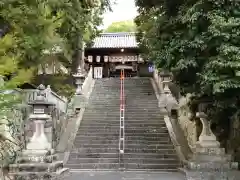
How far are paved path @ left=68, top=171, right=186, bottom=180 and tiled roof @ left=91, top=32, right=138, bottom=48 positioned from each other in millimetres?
21675

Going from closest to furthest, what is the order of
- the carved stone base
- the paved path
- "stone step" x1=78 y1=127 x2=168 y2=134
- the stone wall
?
the carved stone base, the paved path, the stone wall, "stone step" x1=78 y1=127 x2=168 y2=134

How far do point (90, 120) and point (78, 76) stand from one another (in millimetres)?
3713

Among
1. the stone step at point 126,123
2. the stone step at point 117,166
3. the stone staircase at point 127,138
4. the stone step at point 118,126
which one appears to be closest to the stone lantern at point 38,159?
the stone step at point 117,166

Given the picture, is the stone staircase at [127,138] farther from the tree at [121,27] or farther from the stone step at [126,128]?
the tree at [121,27]

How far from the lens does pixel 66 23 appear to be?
1727cm

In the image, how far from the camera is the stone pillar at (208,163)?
10234 mm

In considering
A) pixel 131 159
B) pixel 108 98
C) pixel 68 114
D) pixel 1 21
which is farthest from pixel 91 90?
pixel 1 21

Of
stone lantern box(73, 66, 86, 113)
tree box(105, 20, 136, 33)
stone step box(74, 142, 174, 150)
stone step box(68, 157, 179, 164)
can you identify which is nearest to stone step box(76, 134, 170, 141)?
stone step box(74, 142, 174, 150)

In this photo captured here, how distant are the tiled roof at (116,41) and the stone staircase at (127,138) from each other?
43.7ft

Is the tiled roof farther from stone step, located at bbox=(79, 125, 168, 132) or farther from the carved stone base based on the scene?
the carved stone base

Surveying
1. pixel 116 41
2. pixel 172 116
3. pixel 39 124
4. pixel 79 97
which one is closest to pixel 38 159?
pixel 39 124

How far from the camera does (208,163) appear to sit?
1073 cm

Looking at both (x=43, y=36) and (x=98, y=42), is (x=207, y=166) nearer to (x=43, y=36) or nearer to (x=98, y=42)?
(x=43, y=36)

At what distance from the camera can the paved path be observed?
10477 millimetres
